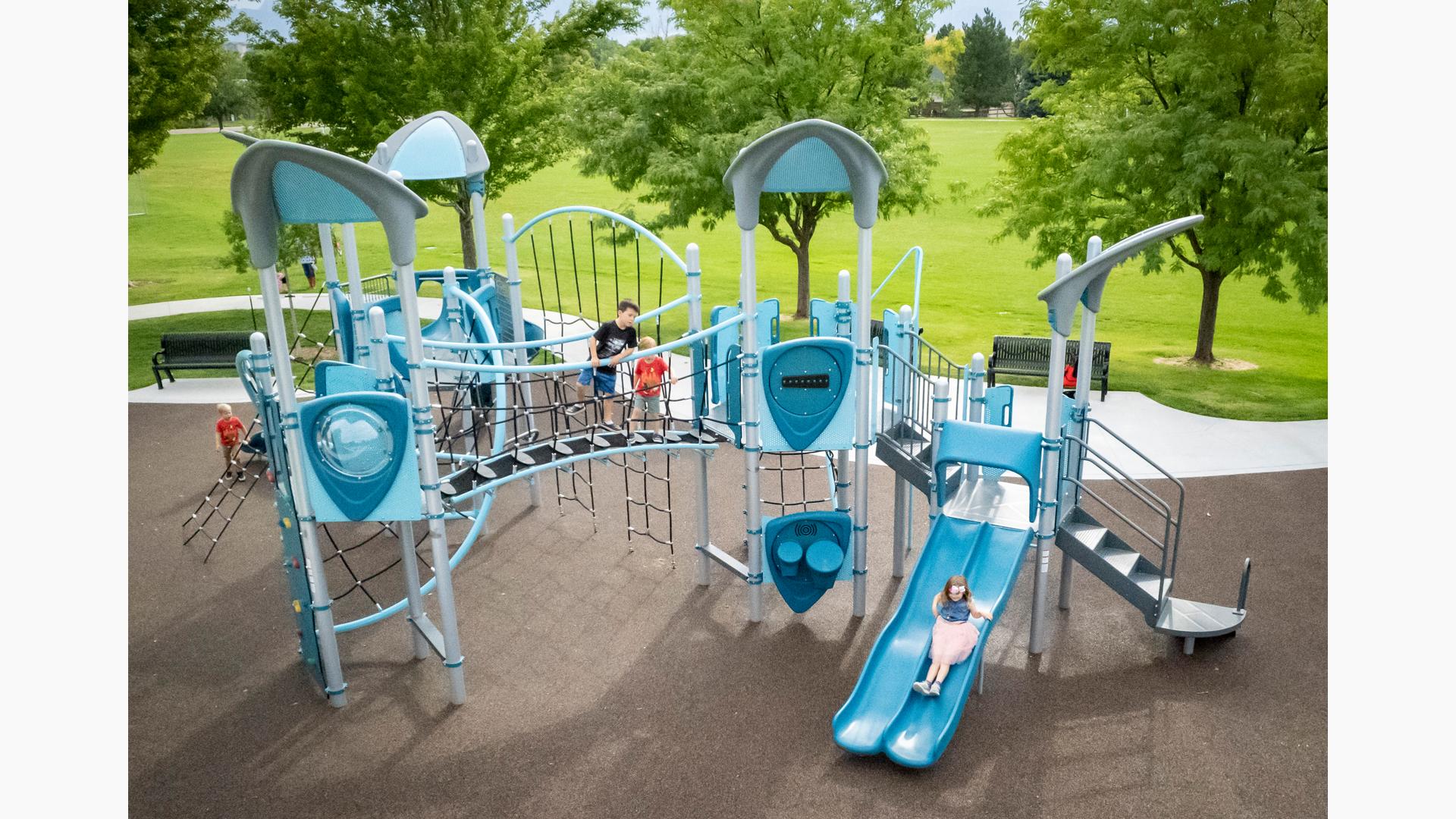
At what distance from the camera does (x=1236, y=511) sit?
11711mm

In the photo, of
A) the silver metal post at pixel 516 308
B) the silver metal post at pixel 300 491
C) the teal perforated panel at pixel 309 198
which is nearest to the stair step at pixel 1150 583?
the silver metal post at pixel 516 308

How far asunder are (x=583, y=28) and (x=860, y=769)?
16502mm

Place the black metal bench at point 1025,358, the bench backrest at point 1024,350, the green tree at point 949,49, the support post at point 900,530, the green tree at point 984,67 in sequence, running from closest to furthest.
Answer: the support post at point 900,530, the black metal bench at point 1025,358, the bench backrest at point 1024,350, the green tree at point 949,49, the green tree at point 984,67

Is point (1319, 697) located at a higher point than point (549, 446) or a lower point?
lower

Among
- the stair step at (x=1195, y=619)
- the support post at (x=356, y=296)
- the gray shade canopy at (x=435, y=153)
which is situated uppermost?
the gray shade canopy at (x=435, y=153)

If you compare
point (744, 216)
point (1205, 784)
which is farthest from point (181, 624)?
point (1205, 784)

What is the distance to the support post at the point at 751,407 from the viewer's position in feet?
28.1

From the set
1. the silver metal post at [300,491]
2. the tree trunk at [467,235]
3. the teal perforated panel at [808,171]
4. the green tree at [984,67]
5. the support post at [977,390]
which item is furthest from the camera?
the green tree at [984,67]

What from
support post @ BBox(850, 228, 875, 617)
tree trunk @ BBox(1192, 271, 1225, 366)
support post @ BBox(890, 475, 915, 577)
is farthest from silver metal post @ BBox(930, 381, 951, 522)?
tree trunk @ BBox(1192, 271, 1225, 366)

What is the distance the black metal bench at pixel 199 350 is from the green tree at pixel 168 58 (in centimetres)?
465

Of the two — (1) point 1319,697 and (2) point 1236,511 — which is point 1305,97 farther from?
(1) point 1319,697

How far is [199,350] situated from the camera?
664 inches

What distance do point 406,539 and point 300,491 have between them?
1.12 metres

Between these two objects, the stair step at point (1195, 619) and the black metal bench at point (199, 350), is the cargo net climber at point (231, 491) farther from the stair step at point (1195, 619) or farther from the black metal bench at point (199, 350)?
the stair step at point (1195, 619)
